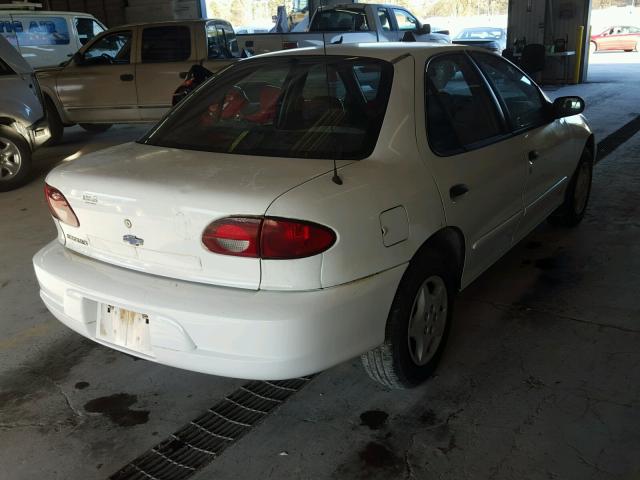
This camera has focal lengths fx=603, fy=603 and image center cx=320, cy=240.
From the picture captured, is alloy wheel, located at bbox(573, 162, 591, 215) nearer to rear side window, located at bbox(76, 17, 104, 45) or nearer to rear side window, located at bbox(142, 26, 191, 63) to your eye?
rear side window, located at bbox(142, 26, 191, 63)

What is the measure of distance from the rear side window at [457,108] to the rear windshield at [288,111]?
0.87 feet

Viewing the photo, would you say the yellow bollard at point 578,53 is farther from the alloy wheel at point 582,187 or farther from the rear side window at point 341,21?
the alloy wheel at point 582,187

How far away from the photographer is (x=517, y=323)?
3.37 m

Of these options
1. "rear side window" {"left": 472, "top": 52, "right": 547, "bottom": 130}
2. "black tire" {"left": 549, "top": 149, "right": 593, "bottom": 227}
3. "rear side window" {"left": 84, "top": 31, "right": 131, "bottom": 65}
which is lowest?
"black tire" {"left": 549, "top": 149, "right": 593, "bottom": 227}

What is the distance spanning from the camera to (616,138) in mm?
8289

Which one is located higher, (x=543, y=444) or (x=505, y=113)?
(x=505, y=113)

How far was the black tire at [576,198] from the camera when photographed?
456 cm

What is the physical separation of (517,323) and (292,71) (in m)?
1.84

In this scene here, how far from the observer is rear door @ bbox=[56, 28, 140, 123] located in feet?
29.3

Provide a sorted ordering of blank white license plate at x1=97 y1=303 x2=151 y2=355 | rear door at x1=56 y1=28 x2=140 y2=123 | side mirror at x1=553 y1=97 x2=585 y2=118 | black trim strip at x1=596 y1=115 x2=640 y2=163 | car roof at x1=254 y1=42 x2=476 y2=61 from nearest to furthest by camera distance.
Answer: blank white license plate at x1=97 y1=303 x2=151 y2=355 → car roof at x1=254 y1=42 x2=476 y2=61 → side mirror at x1=553 y1=97 x2=585 y2=118 → black trim strip at x1=596 y1=115 x2=640 y2=163 → rear door at x1=56 y1=28 x2=140 y2=123

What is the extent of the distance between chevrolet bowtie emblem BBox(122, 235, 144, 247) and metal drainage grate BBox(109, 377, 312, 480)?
84 cm

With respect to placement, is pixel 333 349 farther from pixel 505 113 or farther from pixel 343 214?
pixel 505 113

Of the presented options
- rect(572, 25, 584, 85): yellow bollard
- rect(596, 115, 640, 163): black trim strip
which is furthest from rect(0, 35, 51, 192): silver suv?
rect(572, 25, 584, 85): yellow bollard

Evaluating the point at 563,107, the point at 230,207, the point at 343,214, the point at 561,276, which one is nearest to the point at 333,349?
the point at 343,214
